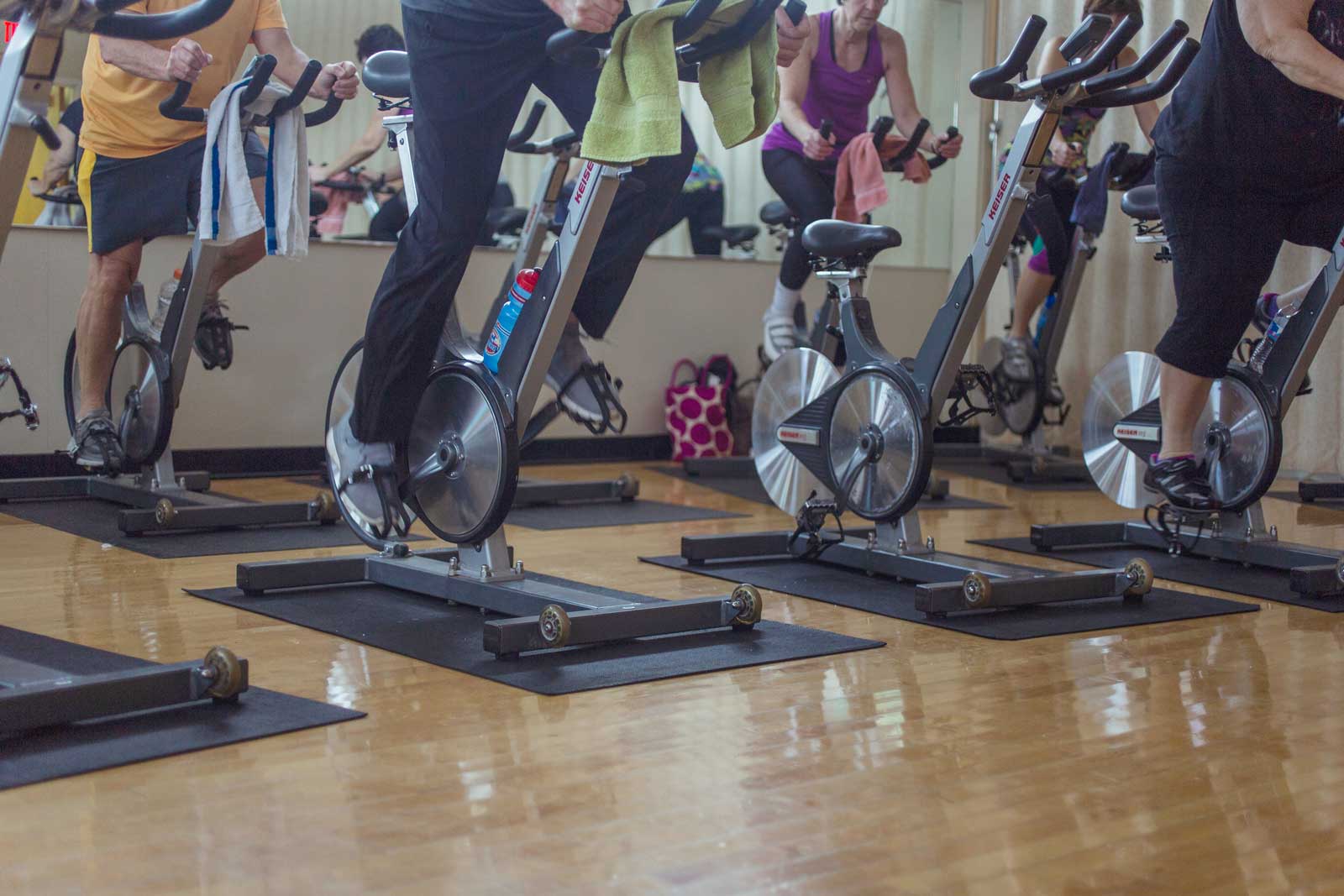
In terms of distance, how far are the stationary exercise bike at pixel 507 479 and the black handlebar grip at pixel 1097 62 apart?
513 mm

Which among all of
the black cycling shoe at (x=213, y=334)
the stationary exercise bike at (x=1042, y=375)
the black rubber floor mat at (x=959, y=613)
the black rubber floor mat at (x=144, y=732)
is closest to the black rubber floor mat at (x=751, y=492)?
the stationary exercise bike at (x=1042, y=375)

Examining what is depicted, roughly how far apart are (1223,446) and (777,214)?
1.92m

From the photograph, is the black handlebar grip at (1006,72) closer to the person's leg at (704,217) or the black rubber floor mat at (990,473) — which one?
the black rubber floor mat at (990,473)

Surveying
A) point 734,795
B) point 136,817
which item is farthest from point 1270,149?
point 136,817

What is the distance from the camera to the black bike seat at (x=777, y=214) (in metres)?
4.68

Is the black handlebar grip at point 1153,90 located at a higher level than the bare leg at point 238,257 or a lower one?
higher

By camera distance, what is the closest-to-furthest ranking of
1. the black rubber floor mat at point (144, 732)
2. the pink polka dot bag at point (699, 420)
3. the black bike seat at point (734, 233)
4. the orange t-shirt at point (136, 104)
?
the black rubber floor mat at point (144, 732) → the orange t-shirt at point (136, 104) → the pink polka dot bag at point (699, 420) → the black bike seat at point (734, 233)

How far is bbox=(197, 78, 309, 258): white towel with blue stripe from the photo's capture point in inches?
115

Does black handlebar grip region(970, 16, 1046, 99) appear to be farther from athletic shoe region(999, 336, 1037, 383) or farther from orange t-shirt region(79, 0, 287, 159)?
athletic shoe region(999, 336, 1037, 383)

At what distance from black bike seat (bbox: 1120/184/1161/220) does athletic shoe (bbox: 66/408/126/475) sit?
2510mm

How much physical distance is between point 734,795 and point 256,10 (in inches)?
109

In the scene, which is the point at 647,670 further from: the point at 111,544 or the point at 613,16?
the point at 111,544

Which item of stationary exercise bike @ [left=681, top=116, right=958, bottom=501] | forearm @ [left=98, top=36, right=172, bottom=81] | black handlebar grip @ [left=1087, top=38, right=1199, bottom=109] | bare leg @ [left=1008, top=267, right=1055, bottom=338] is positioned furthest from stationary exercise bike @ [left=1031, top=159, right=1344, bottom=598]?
forearm @ [left=98, top=36, right=172, bottom=81]

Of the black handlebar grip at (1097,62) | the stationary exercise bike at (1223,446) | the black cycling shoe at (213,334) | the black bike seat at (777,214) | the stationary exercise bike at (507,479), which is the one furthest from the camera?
the black bike seat at (777,214)
